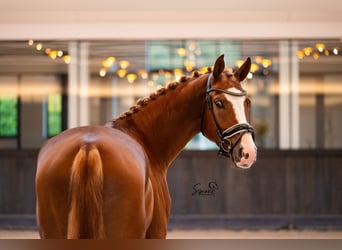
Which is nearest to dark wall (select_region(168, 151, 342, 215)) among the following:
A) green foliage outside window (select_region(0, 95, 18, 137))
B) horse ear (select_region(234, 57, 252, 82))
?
green foliage outside window (select_region(0, 95, 18, 137))

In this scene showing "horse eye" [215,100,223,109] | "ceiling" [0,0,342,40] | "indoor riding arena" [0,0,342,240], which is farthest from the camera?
"indoor riding arena" [0,0,342,240]

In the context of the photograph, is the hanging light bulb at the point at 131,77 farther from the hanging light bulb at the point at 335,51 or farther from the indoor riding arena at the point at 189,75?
the hanging light bulb at the point at 335,51

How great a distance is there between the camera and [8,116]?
7.51 m

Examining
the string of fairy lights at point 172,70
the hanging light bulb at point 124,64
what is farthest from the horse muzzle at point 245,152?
the hanging light bulb at point 124,64

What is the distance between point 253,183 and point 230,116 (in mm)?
5052

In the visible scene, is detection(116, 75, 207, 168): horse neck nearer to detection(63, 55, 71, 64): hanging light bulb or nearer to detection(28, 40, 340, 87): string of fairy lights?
detection(28, 40, 340, 87): string of fairy lights

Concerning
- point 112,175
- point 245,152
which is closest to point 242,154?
point 245,152

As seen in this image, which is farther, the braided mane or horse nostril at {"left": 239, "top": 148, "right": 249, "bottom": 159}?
the braided mane

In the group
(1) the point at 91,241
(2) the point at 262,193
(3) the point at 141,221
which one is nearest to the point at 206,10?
(2) the point at 262,193

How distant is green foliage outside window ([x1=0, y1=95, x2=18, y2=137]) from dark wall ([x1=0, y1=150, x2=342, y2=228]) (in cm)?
22

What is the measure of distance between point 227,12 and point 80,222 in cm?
549

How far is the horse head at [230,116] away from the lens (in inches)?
98.0

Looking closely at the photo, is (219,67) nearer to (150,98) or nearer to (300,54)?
(150,98)

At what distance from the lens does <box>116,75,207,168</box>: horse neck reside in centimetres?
281
